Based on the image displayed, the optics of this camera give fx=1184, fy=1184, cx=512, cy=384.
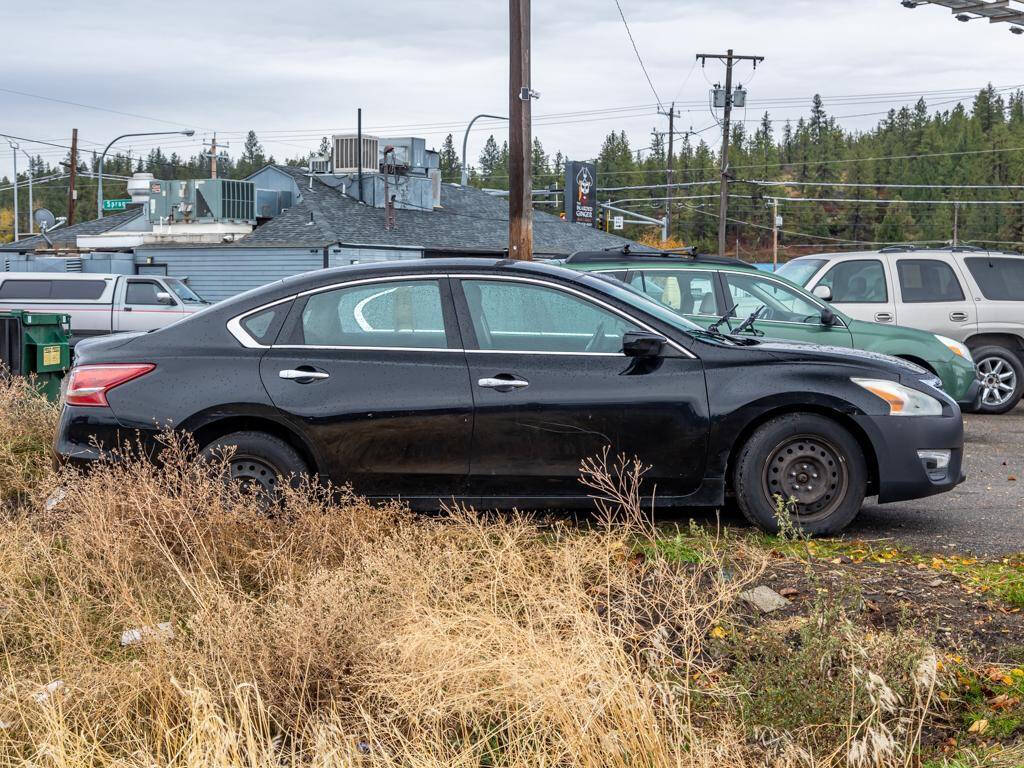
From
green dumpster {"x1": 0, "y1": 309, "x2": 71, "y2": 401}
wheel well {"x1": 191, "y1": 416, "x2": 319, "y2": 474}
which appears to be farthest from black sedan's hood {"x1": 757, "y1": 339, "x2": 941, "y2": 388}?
green dumpster {"x1": 0, "y1": 309, "x2": 71, "y2": 401}

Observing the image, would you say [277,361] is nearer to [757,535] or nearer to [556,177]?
[757,535]

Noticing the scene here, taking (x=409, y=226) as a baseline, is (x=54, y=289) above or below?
below

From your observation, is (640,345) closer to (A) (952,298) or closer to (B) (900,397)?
(B) (900,397)

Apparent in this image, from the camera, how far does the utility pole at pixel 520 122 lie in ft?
54.1

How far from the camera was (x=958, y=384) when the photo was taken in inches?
474

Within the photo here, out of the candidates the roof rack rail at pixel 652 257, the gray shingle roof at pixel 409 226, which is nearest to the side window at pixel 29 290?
the gray shingle roof at pixel 409 226

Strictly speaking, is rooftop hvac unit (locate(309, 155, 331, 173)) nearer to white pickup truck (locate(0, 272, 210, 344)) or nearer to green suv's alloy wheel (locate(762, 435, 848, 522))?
white pickup truck (locate(0, 272, 210, 344))

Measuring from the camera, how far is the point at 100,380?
6.72 metres

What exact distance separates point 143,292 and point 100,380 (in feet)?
58.7

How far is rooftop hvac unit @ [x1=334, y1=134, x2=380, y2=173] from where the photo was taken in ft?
133

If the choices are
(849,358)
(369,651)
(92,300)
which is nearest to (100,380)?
(369,651)

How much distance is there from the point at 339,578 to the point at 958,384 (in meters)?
8.95

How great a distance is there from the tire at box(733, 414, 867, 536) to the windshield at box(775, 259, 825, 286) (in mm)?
7748

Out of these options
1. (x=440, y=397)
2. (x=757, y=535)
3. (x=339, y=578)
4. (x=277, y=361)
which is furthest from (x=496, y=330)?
(x=339, y=578)
